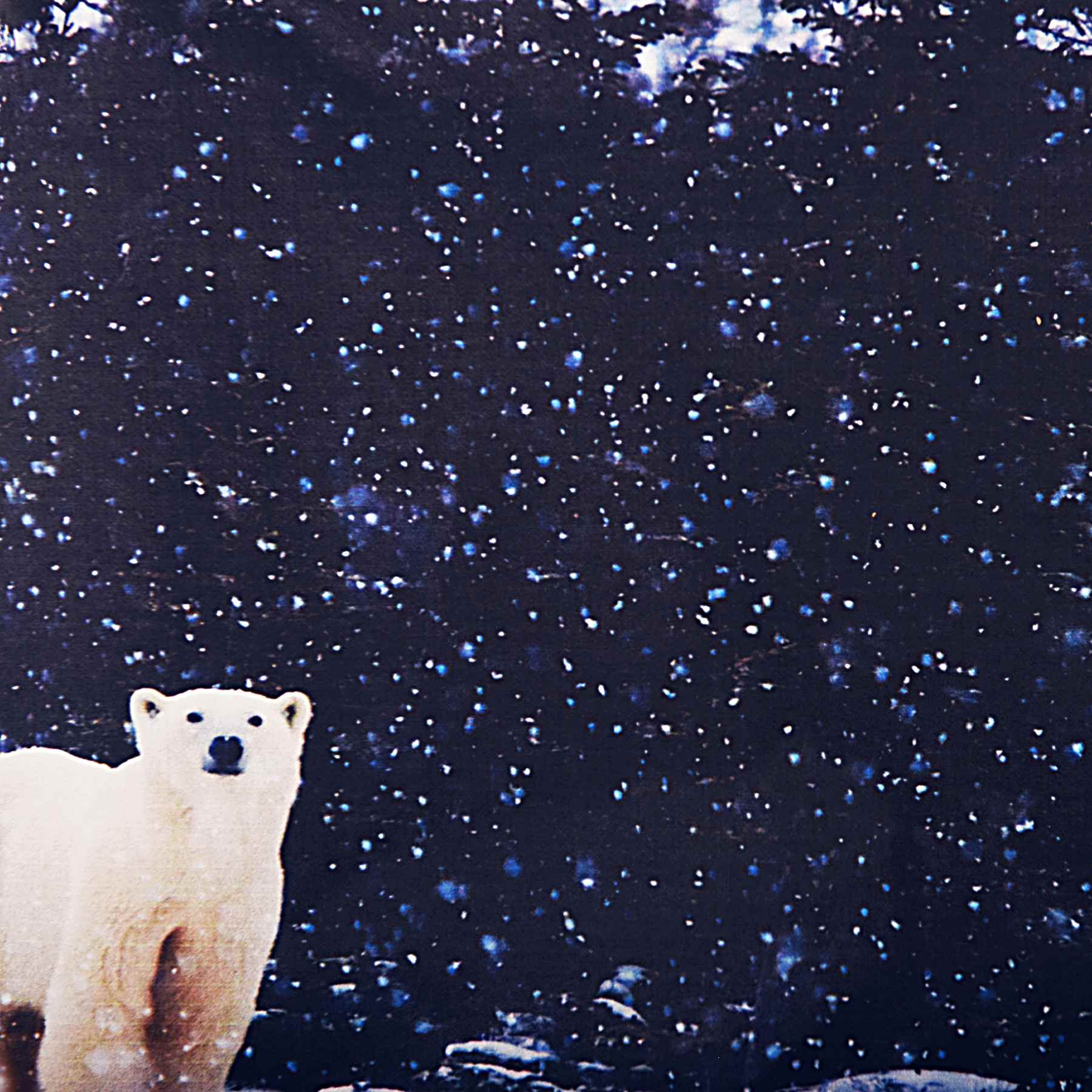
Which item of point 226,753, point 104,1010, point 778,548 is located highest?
point 778,548

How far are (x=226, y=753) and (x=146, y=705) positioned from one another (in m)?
0.10

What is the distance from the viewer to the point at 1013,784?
1104mm

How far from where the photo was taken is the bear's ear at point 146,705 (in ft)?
3.55

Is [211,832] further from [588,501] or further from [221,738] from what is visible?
[588,501]

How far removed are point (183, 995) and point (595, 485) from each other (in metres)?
0.70

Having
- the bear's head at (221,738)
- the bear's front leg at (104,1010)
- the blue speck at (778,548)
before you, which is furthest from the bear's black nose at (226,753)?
the blue speck at (778,548)

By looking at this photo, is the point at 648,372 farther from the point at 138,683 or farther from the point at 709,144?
the point at 138,683

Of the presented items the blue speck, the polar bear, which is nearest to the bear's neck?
the polar bear

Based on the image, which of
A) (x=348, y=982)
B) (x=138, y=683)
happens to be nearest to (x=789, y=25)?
(x=138, y=683)

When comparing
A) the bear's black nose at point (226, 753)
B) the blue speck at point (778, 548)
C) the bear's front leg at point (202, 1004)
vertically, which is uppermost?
the blue speck at point (778, 548)

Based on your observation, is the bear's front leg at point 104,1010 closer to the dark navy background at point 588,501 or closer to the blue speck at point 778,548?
the dark navy background at point 588,501

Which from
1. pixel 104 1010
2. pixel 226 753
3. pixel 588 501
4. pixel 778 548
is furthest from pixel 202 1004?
pixel 778 548

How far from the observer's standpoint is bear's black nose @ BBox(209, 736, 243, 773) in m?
1.07

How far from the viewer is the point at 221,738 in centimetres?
107
